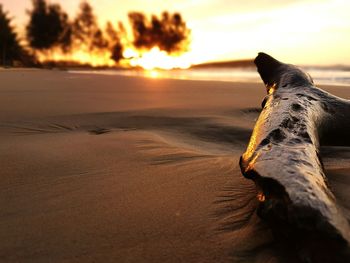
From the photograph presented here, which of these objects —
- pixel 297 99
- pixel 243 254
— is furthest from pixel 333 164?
pixel 243 254

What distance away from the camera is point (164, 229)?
3.28 ft

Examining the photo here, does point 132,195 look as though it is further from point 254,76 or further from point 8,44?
point 8,44

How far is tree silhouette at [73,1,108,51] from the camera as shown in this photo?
36.8 metres

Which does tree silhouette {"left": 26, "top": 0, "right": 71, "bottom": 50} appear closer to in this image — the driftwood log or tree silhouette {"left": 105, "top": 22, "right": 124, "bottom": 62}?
tree silhouette {"left": 105, "top": 22, "right": 124, "bottom": 62}

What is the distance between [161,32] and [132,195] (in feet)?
134

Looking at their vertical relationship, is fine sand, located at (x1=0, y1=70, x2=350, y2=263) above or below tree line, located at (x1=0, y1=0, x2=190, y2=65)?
below

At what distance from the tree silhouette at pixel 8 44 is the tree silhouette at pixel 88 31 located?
1035 cm

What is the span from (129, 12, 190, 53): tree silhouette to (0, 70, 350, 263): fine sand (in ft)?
125

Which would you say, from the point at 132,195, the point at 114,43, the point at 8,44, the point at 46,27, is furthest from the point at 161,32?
the point at 132,195

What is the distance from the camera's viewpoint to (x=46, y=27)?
32.1 meters

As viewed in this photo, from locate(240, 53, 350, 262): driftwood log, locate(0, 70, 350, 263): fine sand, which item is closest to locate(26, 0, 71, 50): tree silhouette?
locate(0, 70, 350, 263): fine sand

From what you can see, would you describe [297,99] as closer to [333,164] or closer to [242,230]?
[333,164]

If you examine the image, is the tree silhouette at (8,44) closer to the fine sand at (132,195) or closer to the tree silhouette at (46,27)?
the tree silhouette at (46,27)

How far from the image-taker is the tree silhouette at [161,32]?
3988cm
